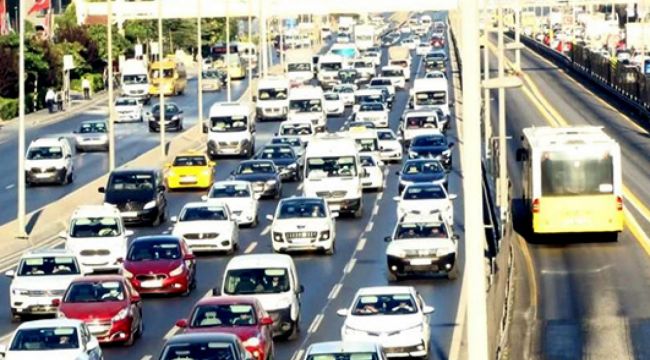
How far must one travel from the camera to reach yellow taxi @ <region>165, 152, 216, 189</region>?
Result: 71188 millimetres

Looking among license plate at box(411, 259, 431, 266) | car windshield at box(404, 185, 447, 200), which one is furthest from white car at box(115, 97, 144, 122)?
license plate at box(411, 259, 431, 266)

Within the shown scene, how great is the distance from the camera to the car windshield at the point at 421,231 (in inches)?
1873

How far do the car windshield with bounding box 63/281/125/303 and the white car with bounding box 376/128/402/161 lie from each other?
138 feet

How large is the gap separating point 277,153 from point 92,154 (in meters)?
16.3

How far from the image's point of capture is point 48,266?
42438 millimetres

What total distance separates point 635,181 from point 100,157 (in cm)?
2756

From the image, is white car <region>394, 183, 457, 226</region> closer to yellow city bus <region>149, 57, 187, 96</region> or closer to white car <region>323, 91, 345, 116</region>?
white car <region>323, 91, 345, 116</region>

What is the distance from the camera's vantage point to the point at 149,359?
35906mm

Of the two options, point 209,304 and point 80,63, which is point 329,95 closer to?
point 80,63

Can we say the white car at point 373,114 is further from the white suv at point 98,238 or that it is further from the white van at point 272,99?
the white suv at point 98,238

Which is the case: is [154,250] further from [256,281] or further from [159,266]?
[256,281]

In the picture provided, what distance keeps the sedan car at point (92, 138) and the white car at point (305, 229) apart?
3659cm

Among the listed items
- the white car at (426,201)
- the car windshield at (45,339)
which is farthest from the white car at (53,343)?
the white car at (426,201)

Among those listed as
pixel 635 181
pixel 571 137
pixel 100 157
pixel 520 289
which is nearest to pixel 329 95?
pixel 100 157
